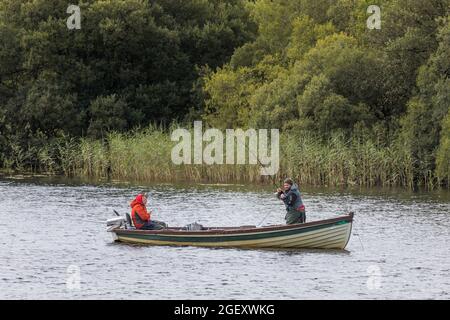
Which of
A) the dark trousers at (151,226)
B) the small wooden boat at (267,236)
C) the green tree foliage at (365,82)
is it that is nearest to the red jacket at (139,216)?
the dark trousers at (151,226)

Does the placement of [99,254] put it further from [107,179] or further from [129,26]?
[129,26]

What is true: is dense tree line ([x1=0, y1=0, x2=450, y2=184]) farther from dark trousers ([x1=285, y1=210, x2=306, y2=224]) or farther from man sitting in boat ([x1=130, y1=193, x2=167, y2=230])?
man sitting in boat ([x1=130, y1=193, x2=167, y2=230])

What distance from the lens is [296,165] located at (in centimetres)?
5309

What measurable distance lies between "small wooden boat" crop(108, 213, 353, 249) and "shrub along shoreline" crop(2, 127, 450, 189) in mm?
18629

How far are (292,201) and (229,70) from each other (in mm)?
39077

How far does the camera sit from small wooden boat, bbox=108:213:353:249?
33156 mm

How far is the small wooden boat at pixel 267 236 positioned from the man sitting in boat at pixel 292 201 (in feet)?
1.92

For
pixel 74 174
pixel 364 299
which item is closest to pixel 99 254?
pixel 364 299

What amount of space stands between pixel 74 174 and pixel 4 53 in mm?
13538

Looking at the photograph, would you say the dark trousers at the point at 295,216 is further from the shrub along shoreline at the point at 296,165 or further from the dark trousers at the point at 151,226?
the shrub along shoreline at the point at 296,165

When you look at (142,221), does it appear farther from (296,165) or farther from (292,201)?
(296,165)

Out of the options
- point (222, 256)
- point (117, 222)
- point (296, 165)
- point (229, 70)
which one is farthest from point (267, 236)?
point (229, 70)

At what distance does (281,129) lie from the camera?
61000 mm

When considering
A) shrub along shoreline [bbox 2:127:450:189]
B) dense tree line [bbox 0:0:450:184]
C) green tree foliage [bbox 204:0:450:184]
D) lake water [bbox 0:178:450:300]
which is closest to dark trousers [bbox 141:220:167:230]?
lake water [bbox 0:178:450:300]
